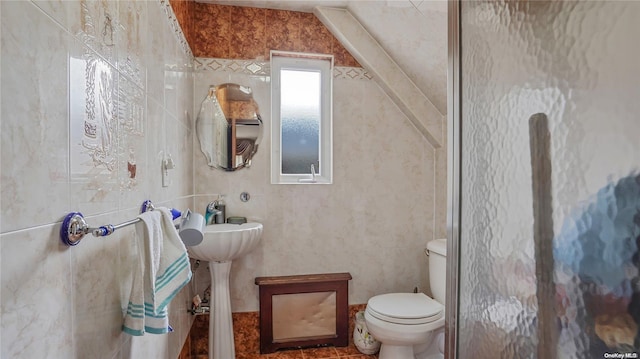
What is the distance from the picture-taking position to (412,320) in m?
1.77

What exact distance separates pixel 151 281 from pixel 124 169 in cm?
35

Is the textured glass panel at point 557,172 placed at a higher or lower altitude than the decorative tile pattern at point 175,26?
lower

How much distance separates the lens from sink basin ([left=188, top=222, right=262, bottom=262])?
5.77ft

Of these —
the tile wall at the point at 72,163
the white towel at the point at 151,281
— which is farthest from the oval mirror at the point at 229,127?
the white towel at the point at 151,281

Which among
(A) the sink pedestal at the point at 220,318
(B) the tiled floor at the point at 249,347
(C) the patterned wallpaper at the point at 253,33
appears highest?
(C) the patterned wallpaper at the point at 253,33

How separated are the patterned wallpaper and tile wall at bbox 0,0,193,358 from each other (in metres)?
1.01

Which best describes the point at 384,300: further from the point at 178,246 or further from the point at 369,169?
the point at 178,246

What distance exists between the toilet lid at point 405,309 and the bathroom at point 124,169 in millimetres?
466

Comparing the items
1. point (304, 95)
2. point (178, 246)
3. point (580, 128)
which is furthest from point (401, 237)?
point (580, 128)

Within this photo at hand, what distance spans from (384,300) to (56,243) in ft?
5.76

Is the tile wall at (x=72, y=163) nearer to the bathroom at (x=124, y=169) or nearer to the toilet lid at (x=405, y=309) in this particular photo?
the bathroom at (x=124, y=169)

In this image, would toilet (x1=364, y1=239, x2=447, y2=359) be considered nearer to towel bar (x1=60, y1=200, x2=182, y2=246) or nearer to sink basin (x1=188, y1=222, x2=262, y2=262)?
sink basin (x1=188, y1=222, x2=262, y2=262)

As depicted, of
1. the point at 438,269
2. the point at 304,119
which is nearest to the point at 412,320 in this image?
the point at 438,269

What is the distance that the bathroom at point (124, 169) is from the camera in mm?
509
